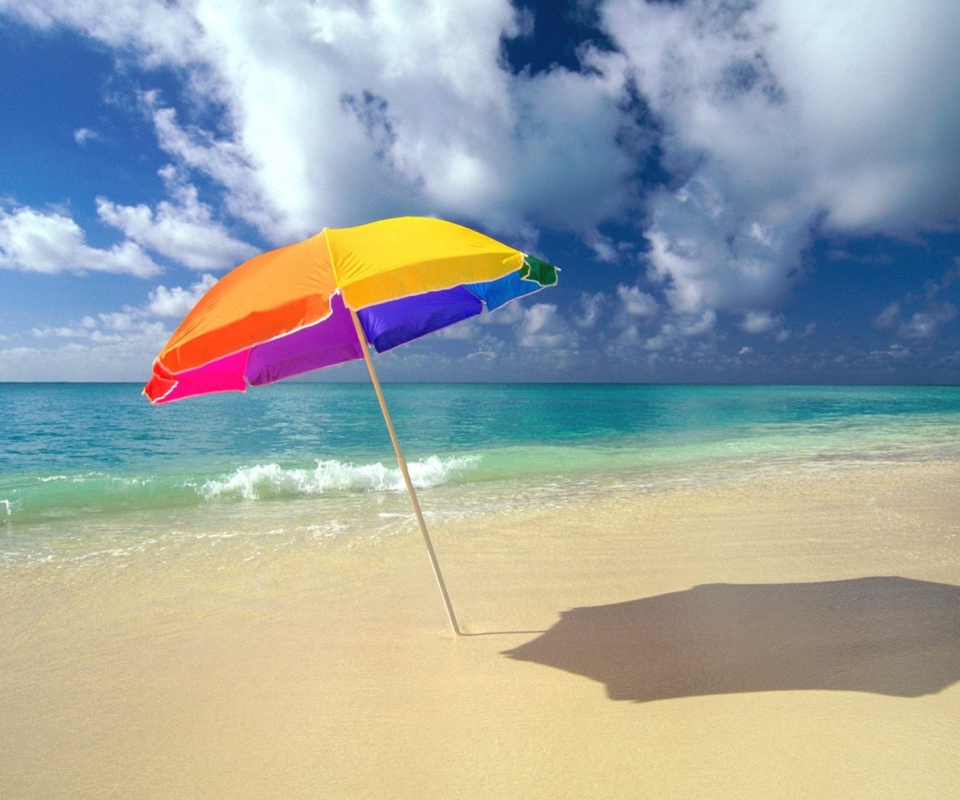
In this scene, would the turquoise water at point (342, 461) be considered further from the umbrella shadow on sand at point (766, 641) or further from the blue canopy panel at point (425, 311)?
the umbrella shadow on sand at point (766, 641)

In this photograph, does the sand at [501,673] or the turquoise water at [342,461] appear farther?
the turquoise water at [342,461]

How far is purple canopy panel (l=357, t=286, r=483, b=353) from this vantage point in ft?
16.7

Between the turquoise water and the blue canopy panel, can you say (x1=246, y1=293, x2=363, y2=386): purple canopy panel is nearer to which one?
the blue canopy panel

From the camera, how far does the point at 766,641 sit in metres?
3.84

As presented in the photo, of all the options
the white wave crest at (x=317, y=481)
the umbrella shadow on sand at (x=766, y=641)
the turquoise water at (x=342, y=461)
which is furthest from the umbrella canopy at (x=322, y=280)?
the white wave crest at (x=317, y=481)

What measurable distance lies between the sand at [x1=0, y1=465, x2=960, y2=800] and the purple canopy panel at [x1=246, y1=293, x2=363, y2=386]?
78.7 inches

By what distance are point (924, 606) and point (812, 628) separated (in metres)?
1.08

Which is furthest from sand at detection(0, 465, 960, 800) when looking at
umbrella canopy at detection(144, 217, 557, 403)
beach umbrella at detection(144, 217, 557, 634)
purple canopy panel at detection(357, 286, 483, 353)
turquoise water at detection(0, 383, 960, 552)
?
turquoise water at detection(0, 383, 960, 552)

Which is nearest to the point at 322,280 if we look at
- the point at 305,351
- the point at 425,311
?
the point at 305,351

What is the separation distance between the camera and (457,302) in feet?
17.2

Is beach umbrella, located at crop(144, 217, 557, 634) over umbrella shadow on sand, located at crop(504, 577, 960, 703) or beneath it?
over

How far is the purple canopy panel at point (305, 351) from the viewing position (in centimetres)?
477

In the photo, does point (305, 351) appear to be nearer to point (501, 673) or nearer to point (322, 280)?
point (322, 280)

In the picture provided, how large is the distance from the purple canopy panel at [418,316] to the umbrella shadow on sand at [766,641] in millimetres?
2724
